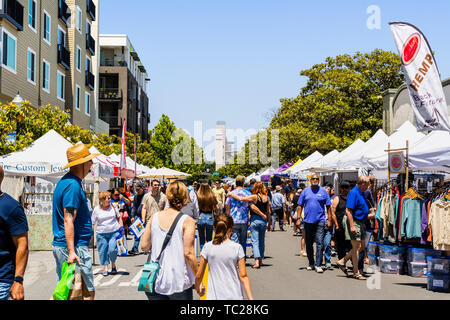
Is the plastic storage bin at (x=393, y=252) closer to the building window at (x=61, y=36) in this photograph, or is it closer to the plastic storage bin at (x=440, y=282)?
the plastic storage bin at (x=440, y=282)

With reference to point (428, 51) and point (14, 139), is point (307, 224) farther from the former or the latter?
point (14, 139)

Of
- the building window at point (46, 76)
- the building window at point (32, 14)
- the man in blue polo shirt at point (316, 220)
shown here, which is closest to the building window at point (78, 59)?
the building window at point (46, 76)

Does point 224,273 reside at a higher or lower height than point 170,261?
lower

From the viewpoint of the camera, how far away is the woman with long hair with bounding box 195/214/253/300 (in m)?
5.31

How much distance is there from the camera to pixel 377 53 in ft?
131

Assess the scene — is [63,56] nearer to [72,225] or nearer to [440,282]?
[440,282]

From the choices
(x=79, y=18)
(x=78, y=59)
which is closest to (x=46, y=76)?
(x=78, y=59)

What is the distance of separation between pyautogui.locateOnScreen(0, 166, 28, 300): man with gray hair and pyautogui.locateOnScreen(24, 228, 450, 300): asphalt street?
3.95 m

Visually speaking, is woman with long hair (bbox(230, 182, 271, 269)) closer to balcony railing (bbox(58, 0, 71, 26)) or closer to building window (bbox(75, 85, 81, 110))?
balcony railing (bbox(58, 0, 71, 26))

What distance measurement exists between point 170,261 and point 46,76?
26.8 metres

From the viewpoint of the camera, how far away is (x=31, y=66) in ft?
88.7

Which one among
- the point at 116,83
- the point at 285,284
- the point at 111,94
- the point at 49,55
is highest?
the point at 116,83

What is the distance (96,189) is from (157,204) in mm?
4910

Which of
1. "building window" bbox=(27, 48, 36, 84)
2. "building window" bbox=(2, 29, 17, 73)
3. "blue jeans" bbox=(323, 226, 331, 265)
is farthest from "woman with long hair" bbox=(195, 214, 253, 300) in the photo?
"building window" bbox=(27, 48, 36, 84)
